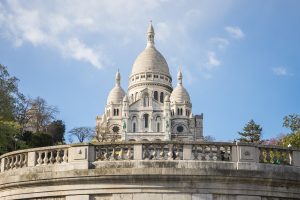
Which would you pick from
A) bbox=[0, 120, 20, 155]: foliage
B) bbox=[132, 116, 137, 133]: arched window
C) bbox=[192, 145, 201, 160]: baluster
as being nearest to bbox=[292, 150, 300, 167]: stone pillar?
bbox=[192, 145, 201, 160]: baluster

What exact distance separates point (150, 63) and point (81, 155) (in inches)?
6369

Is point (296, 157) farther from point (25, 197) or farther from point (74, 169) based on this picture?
point (25, 197)

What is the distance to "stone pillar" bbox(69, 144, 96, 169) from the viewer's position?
1630 cm

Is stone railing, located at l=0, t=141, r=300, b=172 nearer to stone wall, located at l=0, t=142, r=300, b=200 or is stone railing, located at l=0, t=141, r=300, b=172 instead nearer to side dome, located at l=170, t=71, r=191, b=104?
stone wall, located at l=0, t=142, r=300, b=200

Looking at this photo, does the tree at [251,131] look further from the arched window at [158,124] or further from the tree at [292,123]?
the arched window at [158,124]

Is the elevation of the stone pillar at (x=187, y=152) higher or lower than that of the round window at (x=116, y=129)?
lower

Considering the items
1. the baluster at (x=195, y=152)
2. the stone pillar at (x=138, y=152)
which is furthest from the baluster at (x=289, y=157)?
the stone pillar at (x=138, y=152)

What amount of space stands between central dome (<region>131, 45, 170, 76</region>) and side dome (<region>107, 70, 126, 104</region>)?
5361 mm

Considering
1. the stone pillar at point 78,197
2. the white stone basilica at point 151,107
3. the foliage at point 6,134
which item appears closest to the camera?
the stone pillar at point 78,197

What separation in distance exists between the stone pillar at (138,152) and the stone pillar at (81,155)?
1.18 m

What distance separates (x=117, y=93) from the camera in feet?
573

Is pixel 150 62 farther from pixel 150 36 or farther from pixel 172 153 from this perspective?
pixel 172 153

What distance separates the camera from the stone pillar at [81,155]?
16297 mm

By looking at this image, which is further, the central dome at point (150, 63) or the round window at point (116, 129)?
the central dome at point (150, 63)
